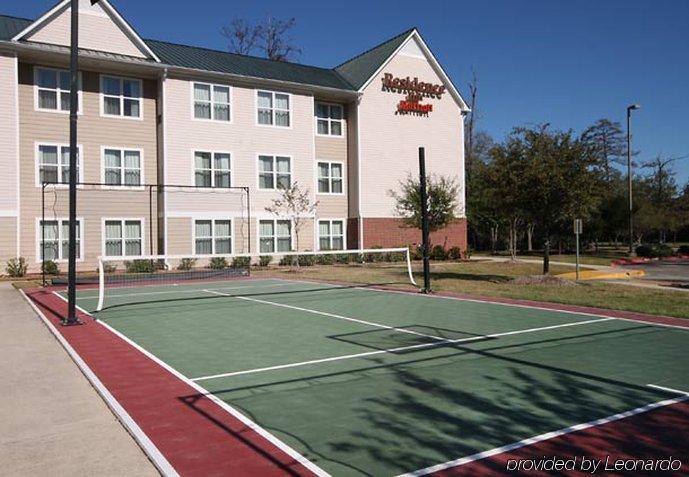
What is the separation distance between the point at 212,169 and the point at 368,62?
14269 millimetres

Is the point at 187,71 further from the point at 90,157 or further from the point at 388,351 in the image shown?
the point at 388,351

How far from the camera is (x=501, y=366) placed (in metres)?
8.28

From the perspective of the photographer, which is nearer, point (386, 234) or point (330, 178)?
point (330, 178)

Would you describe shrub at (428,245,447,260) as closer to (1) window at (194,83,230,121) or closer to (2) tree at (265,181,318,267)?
(2) tree at (265,181,318,267)

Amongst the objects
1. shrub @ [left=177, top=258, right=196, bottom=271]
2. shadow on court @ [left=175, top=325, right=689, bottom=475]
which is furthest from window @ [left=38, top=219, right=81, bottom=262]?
shadow on court @ [left=175, top=325, right=689, bottom=475]

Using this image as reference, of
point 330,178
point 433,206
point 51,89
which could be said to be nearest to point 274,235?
point 330,178

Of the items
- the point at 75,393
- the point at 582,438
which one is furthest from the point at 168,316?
the point at 582,438

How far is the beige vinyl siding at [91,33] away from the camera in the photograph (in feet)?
93.8

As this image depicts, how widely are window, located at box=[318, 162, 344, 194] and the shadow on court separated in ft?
94.8

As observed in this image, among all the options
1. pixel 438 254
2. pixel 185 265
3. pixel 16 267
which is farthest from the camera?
pixel 438 254

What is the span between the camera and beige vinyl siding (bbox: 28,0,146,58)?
2858 centimetres

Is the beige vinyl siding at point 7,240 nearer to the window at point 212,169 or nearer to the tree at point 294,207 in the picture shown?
the window at point 212,169

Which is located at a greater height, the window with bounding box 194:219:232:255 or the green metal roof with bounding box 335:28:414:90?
the green metal roof with bounding box 335:28:414:90

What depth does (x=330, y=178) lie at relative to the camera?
3744 cm
